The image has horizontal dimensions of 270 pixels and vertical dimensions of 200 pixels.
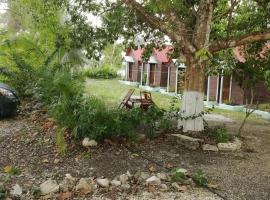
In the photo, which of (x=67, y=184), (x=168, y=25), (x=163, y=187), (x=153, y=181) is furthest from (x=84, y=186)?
(x=168, y=25)

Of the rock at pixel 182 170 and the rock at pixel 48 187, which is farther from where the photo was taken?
the rock at pixel 182 170

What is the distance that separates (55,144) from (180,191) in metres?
3.10

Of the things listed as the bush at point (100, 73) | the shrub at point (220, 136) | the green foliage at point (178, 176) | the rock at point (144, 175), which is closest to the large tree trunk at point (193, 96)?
the shrub at point (220, 136)

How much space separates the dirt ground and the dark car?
1775 millimetres

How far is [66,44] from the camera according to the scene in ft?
43.1

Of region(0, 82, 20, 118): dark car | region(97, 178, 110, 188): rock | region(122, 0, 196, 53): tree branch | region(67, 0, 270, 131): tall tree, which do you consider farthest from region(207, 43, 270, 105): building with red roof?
region(97, 178, 110, 188): rock

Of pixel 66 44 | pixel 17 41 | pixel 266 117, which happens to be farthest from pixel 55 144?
pixel 266 117

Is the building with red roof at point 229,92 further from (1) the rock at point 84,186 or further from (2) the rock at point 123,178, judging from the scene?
(1) the rock at point 84,186

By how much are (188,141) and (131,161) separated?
1907mm

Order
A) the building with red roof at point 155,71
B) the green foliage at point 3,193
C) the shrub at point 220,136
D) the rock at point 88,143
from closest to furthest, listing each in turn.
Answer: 1. the green foliage at point 3,193
2. the rock at point 88,143
3. the shrub at point 220,136
4. the building with red roof at point 155,71

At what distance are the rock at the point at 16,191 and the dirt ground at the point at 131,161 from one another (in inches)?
11.8

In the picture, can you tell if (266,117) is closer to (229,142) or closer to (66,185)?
(229,142)

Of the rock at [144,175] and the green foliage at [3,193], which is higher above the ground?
the rock at [144,175]

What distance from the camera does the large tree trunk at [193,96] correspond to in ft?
31.5
